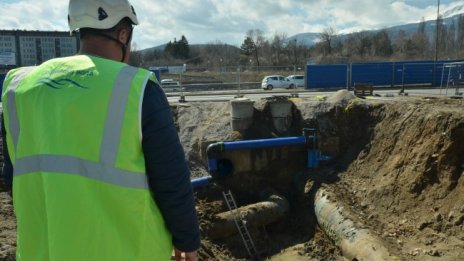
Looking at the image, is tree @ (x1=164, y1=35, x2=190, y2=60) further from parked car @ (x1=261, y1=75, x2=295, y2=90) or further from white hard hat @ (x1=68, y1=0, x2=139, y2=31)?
white hard hat @ (x1=68, y1=0, x2=139, y2=31)

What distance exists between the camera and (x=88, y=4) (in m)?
1.88

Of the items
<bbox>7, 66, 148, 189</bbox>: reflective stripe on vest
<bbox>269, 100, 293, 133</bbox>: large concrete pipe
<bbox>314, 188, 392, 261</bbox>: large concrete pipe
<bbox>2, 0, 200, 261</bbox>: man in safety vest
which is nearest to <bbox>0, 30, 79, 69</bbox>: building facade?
<bbox>269, 100, 293, 133</bbox>: large concrete pipe

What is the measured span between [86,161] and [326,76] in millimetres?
28165

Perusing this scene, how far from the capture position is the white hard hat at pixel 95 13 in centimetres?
186

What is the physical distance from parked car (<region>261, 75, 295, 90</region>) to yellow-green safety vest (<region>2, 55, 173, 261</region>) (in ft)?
100

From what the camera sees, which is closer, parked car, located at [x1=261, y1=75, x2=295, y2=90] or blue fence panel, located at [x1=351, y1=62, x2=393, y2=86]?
blue fence panel, located at [x1=351, y1=62, x2=393, y2=86]

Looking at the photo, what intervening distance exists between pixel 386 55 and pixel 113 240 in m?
73.5

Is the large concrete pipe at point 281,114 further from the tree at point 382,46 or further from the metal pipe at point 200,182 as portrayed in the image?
the tree at point 382,46

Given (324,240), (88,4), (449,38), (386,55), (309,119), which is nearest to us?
(88,4)

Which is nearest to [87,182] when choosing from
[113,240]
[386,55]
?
[113,240]

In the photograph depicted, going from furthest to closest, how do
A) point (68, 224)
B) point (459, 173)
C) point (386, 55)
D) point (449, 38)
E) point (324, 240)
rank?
point (449, 38), point (386, 55), point (324, 240), point (459, 173), point (68, 224)

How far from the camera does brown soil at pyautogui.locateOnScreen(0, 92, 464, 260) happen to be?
7.52 meters

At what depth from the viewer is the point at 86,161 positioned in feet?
5.37

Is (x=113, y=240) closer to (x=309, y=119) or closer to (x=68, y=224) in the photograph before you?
(x=68, y=224)
